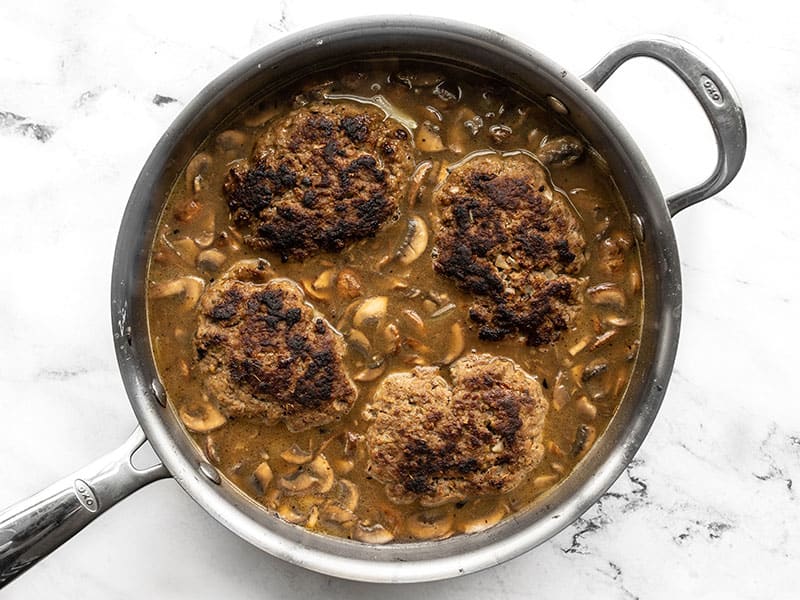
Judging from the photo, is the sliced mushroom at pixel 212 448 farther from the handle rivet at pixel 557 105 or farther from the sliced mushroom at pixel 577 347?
the handle rivet at pixel 557 105

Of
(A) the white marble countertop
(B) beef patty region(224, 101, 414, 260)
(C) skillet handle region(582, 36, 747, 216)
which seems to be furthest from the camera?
(A) the white marble countertop

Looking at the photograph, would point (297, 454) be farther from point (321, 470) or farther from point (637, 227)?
point (637, 227)

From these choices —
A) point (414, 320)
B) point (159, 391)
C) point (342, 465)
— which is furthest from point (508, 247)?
point (159, 391)

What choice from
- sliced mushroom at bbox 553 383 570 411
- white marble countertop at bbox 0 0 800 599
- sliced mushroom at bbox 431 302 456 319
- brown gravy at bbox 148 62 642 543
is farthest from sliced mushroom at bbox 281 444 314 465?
sliced mushroom at bbox 553 383 570 411

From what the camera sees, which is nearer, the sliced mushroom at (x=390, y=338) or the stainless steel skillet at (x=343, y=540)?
the stainless steel skillet at (x=343, y=540)

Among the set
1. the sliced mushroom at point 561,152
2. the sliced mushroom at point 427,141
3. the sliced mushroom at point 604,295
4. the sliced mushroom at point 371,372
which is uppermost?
the sliced mushroom at point 427,141

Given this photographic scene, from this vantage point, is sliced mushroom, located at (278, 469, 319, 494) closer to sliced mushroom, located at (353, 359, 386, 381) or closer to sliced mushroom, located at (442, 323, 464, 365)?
sliced mushroom, located at (353, 359, 386, 381)

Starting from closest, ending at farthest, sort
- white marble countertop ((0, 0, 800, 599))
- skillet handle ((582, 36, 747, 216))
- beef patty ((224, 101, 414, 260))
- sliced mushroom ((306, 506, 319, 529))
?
skillet handle ((582, 36, 747, 216))
beef patty ((224, 101, 414, 260))
sliced mushroom ((306, 506, 319, 529))
white marble countertop ((0, 0, 800, 599))

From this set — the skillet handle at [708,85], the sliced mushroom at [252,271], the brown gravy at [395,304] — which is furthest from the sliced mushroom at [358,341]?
the skillet handle at [708,85]

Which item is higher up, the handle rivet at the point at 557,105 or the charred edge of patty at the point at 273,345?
the handle rivet at the point at 557,105
